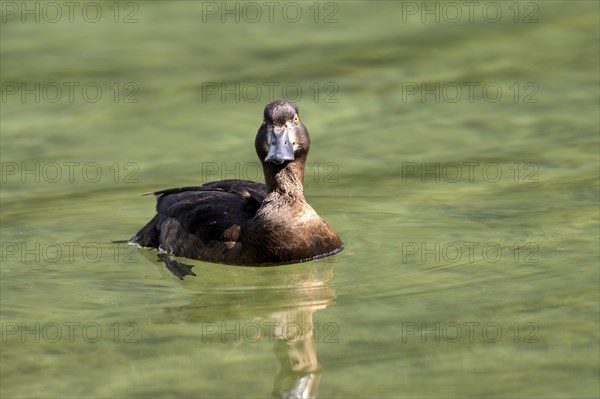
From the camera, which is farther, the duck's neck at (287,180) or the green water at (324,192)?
the duck's neck at (287,180)

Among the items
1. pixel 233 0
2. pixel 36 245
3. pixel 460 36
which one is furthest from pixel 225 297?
pixel 233 0

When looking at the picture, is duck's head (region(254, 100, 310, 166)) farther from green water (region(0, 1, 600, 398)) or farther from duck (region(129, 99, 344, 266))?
green water (region(0, 1, 600, 398))

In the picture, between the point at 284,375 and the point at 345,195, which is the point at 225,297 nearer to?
the point at 284,375

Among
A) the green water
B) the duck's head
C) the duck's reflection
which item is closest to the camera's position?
the duck's reflection

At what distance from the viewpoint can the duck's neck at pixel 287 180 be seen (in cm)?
1029

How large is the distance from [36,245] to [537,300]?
170 inches

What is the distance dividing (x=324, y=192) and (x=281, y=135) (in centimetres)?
209

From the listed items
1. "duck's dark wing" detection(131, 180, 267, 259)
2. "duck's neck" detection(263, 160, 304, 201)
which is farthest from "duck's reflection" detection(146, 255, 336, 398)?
"duck's neck" detection(263, 160, 304, 201)

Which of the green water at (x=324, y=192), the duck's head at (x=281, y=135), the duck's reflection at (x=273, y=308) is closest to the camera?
the duck's reflection at (x=273, y=308)

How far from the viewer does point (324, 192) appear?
39.7 ft

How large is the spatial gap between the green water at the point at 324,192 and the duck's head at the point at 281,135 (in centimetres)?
89

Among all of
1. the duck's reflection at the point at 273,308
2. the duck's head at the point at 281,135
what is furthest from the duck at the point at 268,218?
the duck's reflection at the point at 273,308

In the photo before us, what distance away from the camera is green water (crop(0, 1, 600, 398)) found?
7730 mm

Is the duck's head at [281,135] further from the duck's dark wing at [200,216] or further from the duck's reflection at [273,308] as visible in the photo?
the duck's reflection at [273,308]
